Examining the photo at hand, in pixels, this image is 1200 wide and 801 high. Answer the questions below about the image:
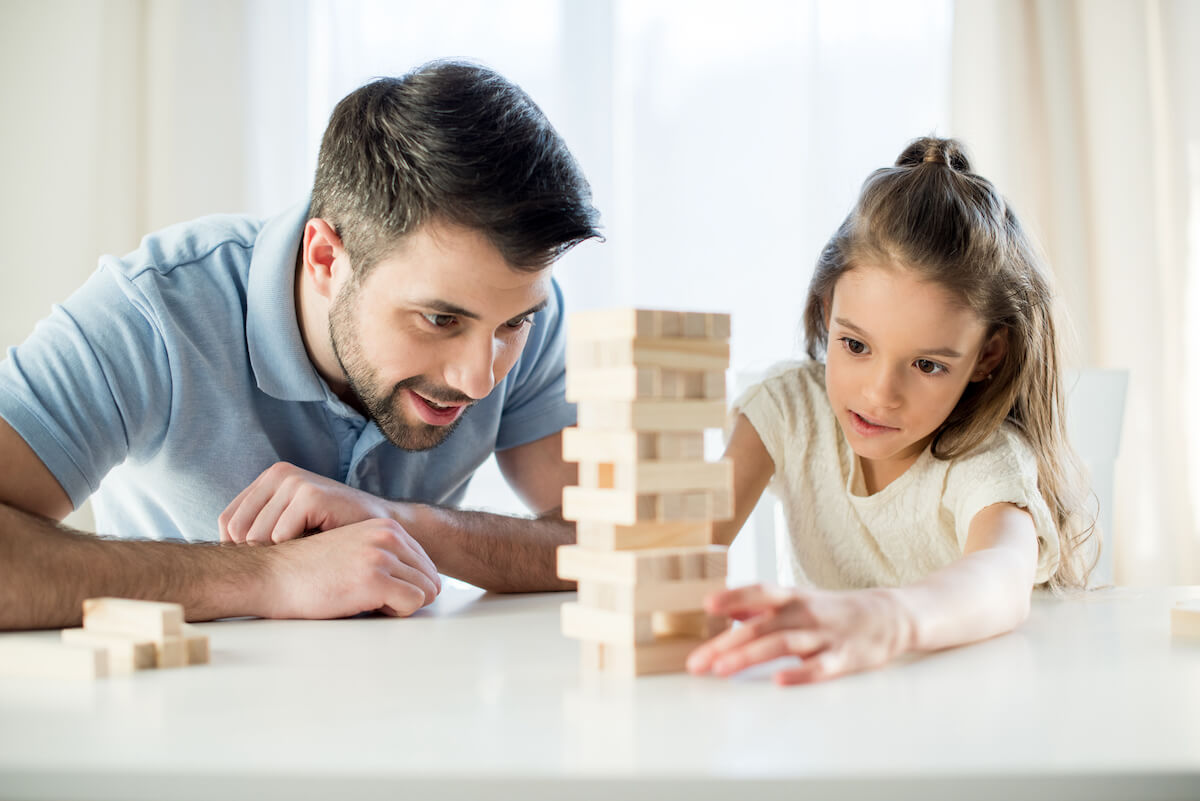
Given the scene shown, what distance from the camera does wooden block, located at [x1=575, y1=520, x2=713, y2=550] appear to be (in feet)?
2.83

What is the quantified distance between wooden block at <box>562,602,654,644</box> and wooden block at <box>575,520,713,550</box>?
57 mm

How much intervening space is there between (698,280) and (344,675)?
8.19 feet

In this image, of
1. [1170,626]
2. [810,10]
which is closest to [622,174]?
[810,10]

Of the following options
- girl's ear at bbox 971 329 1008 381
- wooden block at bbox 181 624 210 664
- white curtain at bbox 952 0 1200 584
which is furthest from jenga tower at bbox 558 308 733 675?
white curtain at bbox 952 0 1200 584

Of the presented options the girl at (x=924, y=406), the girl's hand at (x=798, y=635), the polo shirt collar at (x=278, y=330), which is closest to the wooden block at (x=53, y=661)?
the girl's hand at (x=798, y=635)

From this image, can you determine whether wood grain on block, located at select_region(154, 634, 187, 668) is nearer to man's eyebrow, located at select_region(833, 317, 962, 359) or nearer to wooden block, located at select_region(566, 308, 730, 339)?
wooden block, located at select_region(566, 308, 730, 339)

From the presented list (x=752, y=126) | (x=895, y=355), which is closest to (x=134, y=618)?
(x=895, y=355)

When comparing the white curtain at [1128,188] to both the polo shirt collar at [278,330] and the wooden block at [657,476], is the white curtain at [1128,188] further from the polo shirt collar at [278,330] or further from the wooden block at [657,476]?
the wooden block at [657,476]

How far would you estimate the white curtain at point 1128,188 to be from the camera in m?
3.17

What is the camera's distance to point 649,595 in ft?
2.79

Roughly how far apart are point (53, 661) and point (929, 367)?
1.13 metres

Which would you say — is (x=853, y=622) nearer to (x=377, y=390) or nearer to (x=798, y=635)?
(x=798, y=635)

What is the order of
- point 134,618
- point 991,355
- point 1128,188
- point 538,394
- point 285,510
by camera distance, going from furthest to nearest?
1. point 1128,188
2. point 538,394
3. point 991,355
4. point 285,510
5. point 134,618

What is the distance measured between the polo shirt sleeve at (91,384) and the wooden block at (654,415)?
2.75 feet
